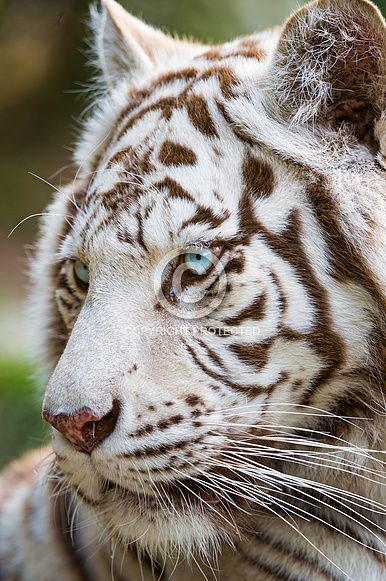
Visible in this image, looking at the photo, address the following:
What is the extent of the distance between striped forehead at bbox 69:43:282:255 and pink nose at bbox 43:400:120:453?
0.37 meters

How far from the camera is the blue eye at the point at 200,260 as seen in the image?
6.72ft

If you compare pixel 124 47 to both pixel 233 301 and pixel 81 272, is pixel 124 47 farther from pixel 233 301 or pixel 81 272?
pixel 233 301

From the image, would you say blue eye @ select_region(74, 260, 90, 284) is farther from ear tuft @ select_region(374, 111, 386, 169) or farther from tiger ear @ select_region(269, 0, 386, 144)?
ear tuft @ select_region(374, 111, 386, 169)

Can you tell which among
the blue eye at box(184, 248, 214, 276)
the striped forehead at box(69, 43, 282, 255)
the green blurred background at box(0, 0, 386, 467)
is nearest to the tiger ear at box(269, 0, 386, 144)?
the striped forehead at box(69, 43, 282, 255)

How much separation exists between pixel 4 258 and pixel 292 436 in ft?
19.7

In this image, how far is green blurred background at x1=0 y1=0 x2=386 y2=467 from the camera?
16.5 feet

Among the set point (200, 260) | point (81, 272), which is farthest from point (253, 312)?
point (81, 272)

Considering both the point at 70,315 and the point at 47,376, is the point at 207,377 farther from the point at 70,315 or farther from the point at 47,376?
the point at 47,376

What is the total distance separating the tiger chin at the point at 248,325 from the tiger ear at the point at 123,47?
46 centimetres

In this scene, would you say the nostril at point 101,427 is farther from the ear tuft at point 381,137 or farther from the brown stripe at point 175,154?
the ear tuft at point 381,137

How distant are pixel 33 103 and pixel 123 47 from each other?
6.29 m

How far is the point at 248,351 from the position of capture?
206 centimetres

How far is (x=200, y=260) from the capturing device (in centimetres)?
206

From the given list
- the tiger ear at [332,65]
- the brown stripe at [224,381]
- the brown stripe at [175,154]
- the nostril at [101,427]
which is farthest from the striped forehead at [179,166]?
the nostril at [101,427]
